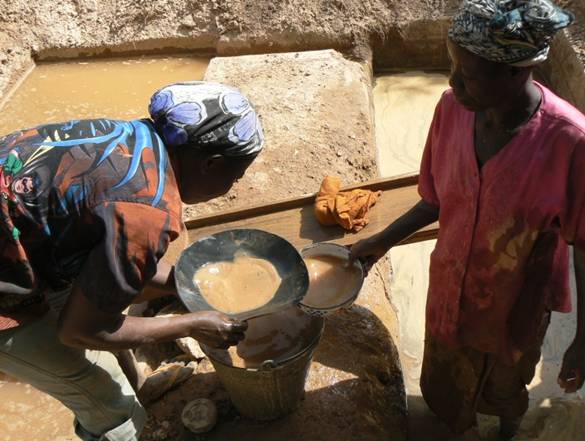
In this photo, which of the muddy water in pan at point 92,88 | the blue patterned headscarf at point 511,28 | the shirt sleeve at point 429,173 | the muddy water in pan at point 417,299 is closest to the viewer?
the blue patterned headscarf at point 511,28

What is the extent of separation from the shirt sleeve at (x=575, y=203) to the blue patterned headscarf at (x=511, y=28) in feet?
0.93

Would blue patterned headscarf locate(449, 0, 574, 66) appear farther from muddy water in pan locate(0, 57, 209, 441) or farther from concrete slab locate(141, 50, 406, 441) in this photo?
muddy water in pan locate(0, 57, 209, 441)

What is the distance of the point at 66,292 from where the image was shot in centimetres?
217

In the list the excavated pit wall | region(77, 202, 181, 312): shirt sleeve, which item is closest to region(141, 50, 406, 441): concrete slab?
the excavated pit wall

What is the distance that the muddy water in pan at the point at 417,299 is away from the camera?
9.43 ft

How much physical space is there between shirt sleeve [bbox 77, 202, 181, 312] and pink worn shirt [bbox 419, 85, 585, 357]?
96 centimetres

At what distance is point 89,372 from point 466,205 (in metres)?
1.51

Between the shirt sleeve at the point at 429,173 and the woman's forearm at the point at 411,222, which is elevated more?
the shirt sleeve at the point at 429,173

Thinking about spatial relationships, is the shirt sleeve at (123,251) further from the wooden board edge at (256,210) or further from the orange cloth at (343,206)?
the wooden board edge at (256,210)

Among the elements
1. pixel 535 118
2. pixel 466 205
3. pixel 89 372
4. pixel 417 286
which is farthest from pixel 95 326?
pixel 417 286

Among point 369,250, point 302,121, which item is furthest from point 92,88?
point 369,250

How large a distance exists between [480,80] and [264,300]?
1121 millimetres

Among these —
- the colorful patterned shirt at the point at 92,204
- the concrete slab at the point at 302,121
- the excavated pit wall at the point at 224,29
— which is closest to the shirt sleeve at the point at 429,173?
the colorful patterned shirt at the point at 92,204

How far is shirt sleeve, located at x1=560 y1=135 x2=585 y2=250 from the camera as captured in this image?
1546 mm
